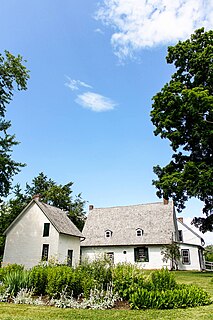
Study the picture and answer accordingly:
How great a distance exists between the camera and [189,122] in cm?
1859

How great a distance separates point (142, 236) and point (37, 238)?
1087 centimetres

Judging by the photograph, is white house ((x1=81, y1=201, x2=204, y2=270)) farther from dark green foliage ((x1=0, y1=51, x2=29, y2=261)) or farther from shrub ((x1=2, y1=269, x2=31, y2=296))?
shrub ((x1=2, y1=269, x2=31, y2=296))

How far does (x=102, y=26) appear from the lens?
13.1 meters

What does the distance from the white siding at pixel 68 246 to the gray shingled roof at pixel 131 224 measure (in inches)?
67.6

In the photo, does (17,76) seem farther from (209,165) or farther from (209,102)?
(209,165)

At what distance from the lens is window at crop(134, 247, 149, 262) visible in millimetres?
27461

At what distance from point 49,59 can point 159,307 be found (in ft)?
41.7

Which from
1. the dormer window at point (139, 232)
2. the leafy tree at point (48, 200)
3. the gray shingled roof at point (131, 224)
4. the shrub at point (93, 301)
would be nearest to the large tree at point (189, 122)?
the gray shingled roof at point (131, 224)

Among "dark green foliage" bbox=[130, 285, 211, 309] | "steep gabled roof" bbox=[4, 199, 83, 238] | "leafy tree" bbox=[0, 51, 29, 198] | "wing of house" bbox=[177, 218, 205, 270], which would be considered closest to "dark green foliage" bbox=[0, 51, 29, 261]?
"leafy tree" bbox=[0, 51, 29, 198]

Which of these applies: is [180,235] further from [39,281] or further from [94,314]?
[94,314]

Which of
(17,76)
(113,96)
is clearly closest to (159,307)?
(113,96)

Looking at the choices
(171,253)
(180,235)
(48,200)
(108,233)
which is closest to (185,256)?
(180,235)

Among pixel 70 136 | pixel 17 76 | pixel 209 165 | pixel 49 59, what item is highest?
pixel 17 76

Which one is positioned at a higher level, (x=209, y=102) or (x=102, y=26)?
(x=102, y=26)
